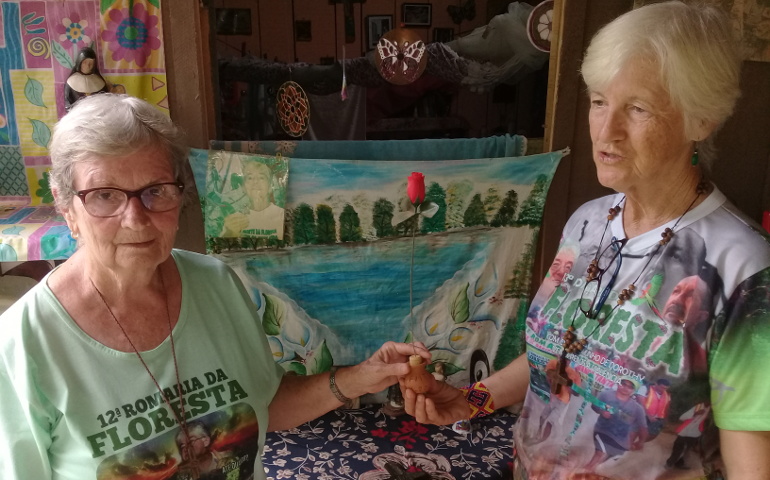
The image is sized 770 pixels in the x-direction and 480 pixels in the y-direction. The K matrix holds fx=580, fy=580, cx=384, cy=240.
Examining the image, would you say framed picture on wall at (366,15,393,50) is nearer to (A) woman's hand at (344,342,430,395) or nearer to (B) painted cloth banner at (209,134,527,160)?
(B) painted cloth banner at (209,134,527,160)

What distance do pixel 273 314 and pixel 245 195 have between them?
20.2 inches

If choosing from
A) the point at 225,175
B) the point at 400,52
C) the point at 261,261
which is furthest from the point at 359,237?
the point at 400,52

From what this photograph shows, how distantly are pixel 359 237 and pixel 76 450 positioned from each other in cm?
141

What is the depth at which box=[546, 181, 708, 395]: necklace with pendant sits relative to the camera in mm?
1212

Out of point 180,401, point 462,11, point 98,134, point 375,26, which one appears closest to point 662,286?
point 180,401

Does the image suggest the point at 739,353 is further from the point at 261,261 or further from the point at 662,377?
the point at 261,261

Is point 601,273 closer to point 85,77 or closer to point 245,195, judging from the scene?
point 245,195

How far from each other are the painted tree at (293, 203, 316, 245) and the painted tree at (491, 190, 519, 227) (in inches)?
29.8

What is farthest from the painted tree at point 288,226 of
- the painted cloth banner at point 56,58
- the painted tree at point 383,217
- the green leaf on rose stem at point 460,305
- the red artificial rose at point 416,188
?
the red artificial rose at point 416,188

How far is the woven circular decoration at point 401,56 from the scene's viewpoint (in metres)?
2.43

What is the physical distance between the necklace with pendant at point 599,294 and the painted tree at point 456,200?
1.03 m

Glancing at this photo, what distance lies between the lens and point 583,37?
2.31 meters

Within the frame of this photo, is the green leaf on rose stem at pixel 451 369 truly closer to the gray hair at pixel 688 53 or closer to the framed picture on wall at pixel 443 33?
the gray hair at pixel 688 53

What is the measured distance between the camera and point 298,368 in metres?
2.48
